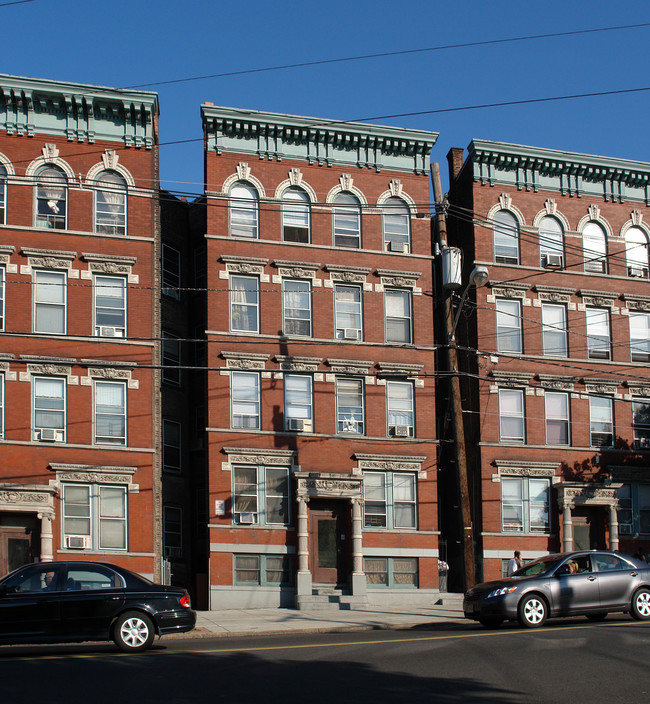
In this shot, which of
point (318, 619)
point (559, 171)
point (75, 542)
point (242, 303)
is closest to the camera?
point (318, 619)

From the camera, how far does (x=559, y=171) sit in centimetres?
3684

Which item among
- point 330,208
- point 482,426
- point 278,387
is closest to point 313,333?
point 278,387

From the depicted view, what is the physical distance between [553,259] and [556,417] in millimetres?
5632

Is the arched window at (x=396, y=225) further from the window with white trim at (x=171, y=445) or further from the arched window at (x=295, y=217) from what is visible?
the window with white trim at (x=171, y=445)

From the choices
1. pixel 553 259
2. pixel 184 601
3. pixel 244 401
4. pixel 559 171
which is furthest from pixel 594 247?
pixel 184 601

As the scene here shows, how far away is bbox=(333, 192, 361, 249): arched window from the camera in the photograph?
34.2m

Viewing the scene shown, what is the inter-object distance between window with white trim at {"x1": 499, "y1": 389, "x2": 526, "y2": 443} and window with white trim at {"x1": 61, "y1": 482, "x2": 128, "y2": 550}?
1271 centimetres

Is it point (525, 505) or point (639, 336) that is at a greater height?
point (639, 336)

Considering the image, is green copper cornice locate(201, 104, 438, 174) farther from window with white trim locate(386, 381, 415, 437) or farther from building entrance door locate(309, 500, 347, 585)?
building entrance door locate(309, 500, 347, 585)

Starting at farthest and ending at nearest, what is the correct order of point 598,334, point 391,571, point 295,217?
point 598,334, point 295,217, point 391,571

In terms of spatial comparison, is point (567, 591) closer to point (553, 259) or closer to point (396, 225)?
point (396, 225)

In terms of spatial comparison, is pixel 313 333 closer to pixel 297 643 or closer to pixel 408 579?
pixel 408 579

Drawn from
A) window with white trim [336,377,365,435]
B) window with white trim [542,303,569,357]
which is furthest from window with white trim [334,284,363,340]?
window with white trim [542,303,569,357]

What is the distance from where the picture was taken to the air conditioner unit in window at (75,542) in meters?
29.5
